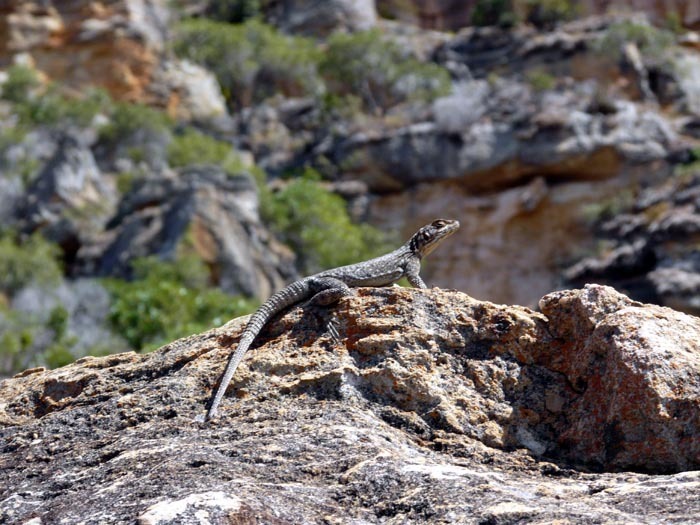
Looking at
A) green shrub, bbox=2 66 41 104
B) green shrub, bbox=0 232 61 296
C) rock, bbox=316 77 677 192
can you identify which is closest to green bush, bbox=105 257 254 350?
green shrub, bbox=0 232 61 296

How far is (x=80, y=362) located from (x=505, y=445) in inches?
99.4

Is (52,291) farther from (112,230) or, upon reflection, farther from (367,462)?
(367,462)

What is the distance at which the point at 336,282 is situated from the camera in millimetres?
6367

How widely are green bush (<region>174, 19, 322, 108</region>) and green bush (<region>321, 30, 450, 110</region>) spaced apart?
1.39 m

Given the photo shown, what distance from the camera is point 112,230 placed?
109 ft

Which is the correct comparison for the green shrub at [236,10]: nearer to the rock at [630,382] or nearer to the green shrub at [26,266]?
the green shrub at [26,266]

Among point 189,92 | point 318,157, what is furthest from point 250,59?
point 318,157

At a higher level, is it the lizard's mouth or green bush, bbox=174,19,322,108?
the lizard's mouth

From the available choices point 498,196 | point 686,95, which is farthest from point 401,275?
point 686,95

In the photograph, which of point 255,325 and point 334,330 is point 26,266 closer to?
point 255,325

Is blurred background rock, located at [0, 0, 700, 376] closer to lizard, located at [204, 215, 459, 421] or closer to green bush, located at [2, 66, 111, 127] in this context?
green bush, located at [2, 66, 111, 127]

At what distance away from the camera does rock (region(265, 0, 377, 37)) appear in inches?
2181

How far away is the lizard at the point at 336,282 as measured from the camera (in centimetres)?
563

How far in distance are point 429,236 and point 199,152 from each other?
109ft
